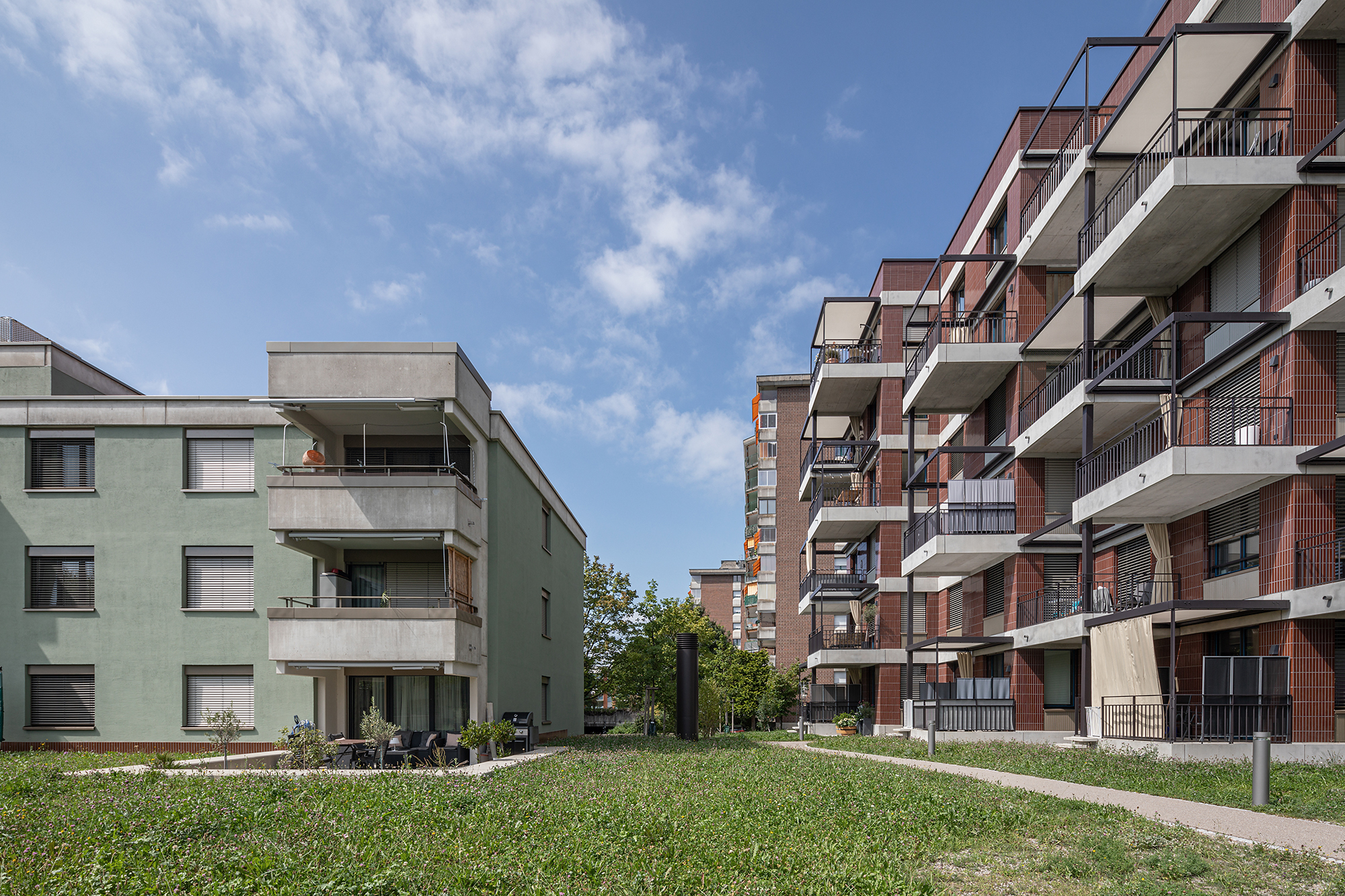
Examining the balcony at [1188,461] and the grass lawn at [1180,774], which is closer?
the grass lawn at [1180,774]

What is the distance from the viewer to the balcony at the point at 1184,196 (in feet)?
61.0

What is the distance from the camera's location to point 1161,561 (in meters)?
23.1

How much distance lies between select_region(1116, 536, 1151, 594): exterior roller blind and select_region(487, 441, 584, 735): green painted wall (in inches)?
Answer: 681

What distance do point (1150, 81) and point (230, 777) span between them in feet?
78.0

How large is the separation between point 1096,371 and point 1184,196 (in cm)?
747

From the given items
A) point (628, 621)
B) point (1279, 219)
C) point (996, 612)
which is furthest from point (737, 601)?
point (1279, 219)

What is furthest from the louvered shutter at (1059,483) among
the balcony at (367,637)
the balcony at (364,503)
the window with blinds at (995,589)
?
the balcony at (367,637)

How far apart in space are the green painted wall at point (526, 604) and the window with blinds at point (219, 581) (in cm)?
723

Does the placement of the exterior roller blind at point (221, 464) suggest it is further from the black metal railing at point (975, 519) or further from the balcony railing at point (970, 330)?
the balcony railing at point (970, 330)

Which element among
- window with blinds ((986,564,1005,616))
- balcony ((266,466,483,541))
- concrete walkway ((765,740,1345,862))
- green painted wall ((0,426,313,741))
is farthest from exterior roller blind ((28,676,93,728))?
window with blinds ((986,564,1005,616))

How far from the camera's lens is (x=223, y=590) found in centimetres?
2678

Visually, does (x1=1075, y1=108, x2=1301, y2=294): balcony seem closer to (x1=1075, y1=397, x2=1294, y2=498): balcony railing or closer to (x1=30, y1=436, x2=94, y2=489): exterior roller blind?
(x1=1075, y1=397, x2=1294, y2=498): balcony railing

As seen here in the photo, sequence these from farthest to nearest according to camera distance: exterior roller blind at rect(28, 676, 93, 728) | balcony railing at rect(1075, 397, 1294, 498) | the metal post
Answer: exterior roller blind at rect(28, 676, 93, 728)
balcony railing at rect(1075, 397, 1294, 498)
the metal post

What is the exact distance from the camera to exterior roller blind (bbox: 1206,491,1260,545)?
1961 cm
